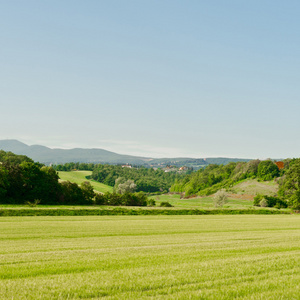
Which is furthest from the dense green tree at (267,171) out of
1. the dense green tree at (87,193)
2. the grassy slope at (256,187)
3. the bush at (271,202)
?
the dense green tree at (87,193)

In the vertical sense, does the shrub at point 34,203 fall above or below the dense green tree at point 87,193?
below

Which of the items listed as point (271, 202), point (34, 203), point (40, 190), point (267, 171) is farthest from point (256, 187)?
point (34, 203)

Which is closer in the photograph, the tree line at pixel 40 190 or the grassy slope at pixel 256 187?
the tree line at pixel 40 190

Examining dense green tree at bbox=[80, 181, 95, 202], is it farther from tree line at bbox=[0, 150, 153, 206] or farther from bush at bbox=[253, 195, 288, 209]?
bush at bbox=[253, 195, 288, 209]

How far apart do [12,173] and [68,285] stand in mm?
78748

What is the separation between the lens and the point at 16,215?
55438mm

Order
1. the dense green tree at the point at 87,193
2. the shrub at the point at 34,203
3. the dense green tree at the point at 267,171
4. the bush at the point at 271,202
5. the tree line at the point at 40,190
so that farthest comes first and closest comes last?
the dense green tree at the point at 267,171 < the bush at the point at 271,202 < the dense green tree at the point at 87,193 < the tree line at the point at 40,190 < the shrub at the point at 34,203

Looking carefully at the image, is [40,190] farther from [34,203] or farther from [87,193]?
[87,193]

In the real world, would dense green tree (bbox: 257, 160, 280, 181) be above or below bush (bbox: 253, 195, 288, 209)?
above

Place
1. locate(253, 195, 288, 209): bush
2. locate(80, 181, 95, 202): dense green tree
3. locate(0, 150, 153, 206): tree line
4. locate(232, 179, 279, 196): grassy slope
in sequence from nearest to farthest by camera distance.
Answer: locate(0, 150, 153, 206): tree line, locate(80, 181, 95, 202): dense green tree, locate(253, 195, 288, 209): bush, locate(232, 179, 279, 196): grassy slope

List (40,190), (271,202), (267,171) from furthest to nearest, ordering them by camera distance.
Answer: (267,171) → (271,202) → (40,190)

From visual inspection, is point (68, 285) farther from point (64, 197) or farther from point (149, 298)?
point (64, 197)

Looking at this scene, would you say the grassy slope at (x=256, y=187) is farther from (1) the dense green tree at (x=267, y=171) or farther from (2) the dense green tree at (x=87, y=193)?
(2) the dense green tree at (x=87, y=193)

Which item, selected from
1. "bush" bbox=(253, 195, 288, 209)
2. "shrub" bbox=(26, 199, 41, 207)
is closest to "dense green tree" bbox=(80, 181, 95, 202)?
"shrub" bbox=(26, 199, 41, 207)
